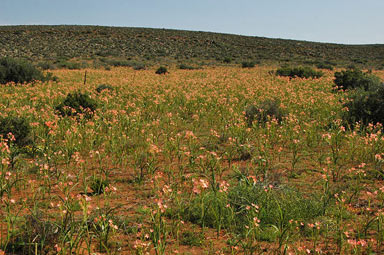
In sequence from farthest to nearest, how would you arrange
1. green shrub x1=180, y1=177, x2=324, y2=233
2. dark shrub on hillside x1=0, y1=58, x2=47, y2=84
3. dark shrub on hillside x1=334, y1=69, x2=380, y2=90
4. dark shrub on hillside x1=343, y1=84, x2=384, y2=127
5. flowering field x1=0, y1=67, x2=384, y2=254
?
1. dark shrub on hillside x1=0, y1=58, x2=47, y2=84
2. dark shrub on hillside x1=334, y1=69, x2=380, y2=90
3. dark shrub on hillside x1=343, y1=84, x2=384, y2=127
4. green shrub x1=180, y1=177, x2=324, y2=233
5. flowering field x1=0, y1=67, x2=384, y2=254

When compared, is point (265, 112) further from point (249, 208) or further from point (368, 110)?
point (249, 208)

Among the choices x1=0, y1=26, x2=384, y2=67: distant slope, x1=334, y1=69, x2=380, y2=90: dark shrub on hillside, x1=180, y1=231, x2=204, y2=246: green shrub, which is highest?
x1=0, y1=26, x2=384, y2=67: distant slope

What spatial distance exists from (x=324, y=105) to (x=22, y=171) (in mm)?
9149

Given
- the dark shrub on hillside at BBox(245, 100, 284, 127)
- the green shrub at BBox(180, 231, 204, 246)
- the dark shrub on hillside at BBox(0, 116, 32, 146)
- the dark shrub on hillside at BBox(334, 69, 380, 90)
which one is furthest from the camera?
the dark shrub on hillside at BBox(334, 69, 380, 90)

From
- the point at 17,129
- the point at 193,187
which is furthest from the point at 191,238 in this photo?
the point at 17,129

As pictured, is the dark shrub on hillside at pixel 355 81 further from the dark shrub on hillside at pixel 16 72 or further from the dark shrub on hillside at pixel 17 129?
the dark shrub on hillside at pixel 16 72

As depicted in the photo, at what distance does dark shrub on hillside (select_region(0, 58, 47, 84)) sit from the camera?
1572 centimetres

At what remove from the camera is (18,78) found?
15773mm

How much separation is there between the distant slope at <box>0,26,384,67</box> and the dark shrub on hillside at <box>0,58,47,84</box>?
85.4ft

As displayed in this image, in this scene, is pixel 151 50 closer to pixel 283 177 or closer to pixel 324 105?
pixel 324 105

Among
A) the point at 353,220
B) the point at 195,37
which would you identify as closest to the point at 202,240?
the point at 353,220

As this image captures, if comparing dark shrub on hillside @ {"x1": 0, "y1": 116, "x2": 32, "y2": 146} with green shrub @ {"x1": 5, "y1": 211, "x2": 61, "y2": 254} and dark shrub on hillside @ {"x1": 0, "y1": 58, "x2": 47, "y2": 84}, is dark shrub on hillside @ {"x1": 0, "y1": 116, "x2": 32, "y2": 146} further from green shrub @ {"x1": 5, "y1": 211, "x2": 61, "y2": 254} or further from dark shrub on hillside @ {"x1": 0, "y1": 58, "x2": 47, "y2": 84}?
dark shrub on hillside @ {"x1": 0, "y1": 58, "x2": 47, "y2": 84}

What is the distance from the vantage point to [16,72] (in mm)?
15766

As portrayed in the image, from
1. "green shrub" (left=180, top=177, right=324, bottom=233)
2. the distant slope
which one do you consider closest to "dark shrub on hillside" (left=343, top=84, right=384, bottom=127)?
"green shrub" (left=180, top=177, right=324, bottom=233)
